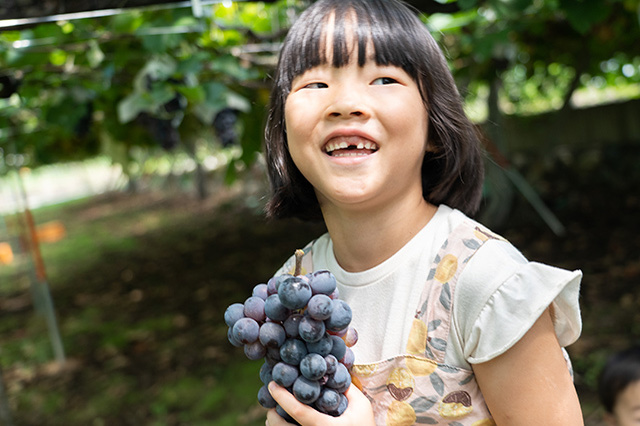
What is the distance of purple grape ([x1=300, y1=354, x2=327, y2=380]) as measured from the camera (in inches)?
31.2

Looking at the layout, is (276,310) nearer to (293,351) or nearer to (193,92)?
(293,351)

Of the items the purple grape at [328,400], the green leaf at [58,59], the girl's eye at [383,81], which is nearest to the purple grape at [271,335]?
the purple grape at [328,400]

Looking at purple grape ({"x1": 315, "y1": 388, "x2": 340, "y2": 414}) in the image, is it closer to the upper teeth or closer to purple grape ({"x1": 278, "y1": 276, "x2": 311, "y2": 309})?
purple grape ({"x1": 278, "y1": 276, "x2": 311, "y2": 309})

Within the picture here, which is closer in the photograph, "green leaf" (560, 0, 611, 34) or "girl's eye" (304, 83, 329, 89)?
"girl's eye" (304, 83, 329, 89)

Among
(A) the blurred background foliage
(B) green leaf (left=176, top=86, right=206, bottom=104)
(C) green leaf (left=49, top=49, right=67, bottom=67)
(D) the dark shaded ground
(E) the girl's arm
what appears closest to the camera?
(E) the girl's arm

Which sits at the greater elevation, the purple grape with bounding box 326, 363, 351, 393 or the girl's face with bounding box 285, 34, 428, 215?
the girl's face with bounding box 285, 34, 428, 215

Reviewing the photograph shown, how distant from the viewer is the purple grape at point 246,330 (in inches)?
32.9

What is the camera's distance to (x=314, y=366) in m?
0.79

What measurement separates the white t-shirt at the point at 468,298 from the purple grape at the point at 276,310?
0.24 m

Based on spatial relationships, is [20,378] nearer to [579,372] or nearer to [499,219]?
[579,372]

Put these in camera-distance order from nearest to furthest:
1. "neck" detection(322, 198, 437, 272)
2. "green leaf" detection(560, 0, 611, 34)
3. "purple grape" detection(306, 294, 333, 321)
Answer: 1. "purple grape" detection(306, 294, 333, 321)
2. "neck" detection(322, 198, 437, 272)
3. "green leaf" detection(560, 0, 611, 34)

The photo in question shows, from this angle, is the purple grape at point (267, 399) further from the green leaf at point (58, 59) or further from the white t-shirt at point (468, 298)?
the green leaf at point (58, 59)

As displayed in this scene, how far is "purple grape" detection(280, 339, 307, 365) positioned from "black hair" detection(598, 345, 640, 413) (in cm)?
154

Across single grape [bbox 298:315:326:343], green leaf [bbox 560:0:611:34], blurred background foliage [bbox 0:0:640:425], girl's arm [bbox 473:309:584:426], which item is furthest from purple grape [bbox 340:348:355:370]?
green leaf [bbox 560:0:611:34]
